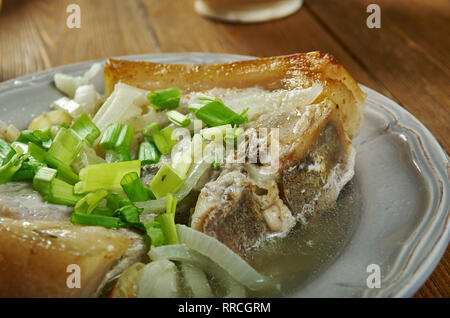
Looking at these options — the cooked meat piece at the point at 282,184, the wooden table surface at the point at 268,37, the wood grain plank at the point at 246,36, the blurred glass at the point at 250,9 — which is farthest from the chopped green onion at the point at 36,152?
the blurred glass at the point at 250,9

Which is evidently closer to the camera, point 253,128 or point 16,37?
point 253,128

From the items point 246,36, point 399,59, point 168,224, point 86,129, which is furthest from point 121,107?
point 399,59

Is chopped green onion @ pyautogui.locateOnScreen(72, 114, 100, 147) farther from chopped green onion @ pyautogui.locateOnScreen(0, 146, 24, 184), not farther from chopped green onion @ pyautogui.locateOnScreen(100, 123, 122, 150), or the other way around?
chopped green onion @ pyautogui.locateOnScreen(0, 146, 24, 184)

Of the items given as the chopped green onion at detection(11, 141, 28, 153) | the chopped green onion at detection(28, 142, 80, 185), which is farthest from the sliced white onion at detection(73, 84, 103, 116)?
the chopped green onion at detection(28, 142, 80, 185)

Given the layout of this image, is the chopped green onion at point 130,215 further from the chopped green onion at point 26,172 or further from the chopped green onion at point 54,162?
the chopped green onion at point 26,172

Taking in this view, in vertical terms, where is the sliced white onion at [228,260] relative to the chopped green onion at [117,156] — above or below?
below
